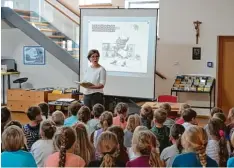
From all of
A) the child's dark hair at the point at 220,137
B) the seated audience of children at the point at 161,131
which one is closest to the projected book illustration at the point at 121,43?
the seated audience of children at the point at 161,131

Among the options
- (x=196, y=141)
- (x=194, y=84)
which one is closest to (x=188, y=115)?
(x=196, y=141)

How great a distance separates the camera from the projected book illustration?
815cm

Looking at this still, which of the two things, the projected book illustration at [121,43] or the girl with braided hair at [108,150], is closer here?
the girl with braided hair at [108,150]

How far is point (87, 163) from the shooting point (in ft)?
9.75

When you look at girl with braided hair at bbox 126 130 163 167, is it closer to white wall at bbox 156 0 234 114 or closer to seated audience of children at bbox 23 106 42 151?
seated audience of children at bbox 23 106 42 151

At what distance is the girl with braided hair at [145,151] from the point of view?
2.67 metres

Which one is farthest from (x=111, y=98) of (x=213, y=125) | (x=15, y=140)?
(x=15, y=140)

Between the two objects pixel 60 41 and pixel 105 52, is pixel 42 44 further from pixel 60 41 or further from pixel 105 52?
pixel 105 52

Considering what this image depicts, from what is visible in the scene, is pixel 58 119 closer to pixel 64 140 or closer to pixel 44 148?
pixel 44 148

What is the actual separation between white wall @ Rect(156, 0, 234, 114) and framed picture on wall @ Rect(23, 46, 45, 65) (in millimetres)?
3218

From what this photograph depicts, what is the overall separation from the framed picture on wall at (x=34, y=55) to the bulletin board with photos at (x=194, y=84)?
3.74 m

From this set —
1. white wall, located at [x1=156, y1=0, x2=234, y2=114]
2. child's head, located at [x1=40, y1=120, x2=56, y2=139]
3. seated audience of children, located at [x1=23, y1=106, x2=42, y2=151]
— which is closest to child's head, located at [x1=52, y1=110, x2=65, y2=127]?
seated audience of children, located at [x1=23, y1=106, x2=42, y2=151]

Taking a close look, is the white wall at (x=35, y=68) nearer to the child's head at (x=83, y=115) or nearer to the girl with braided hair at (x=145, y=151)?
the child's head at (x=83, y=115)

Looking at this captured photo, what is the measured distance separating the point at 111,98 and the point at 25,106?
2.22 meters
